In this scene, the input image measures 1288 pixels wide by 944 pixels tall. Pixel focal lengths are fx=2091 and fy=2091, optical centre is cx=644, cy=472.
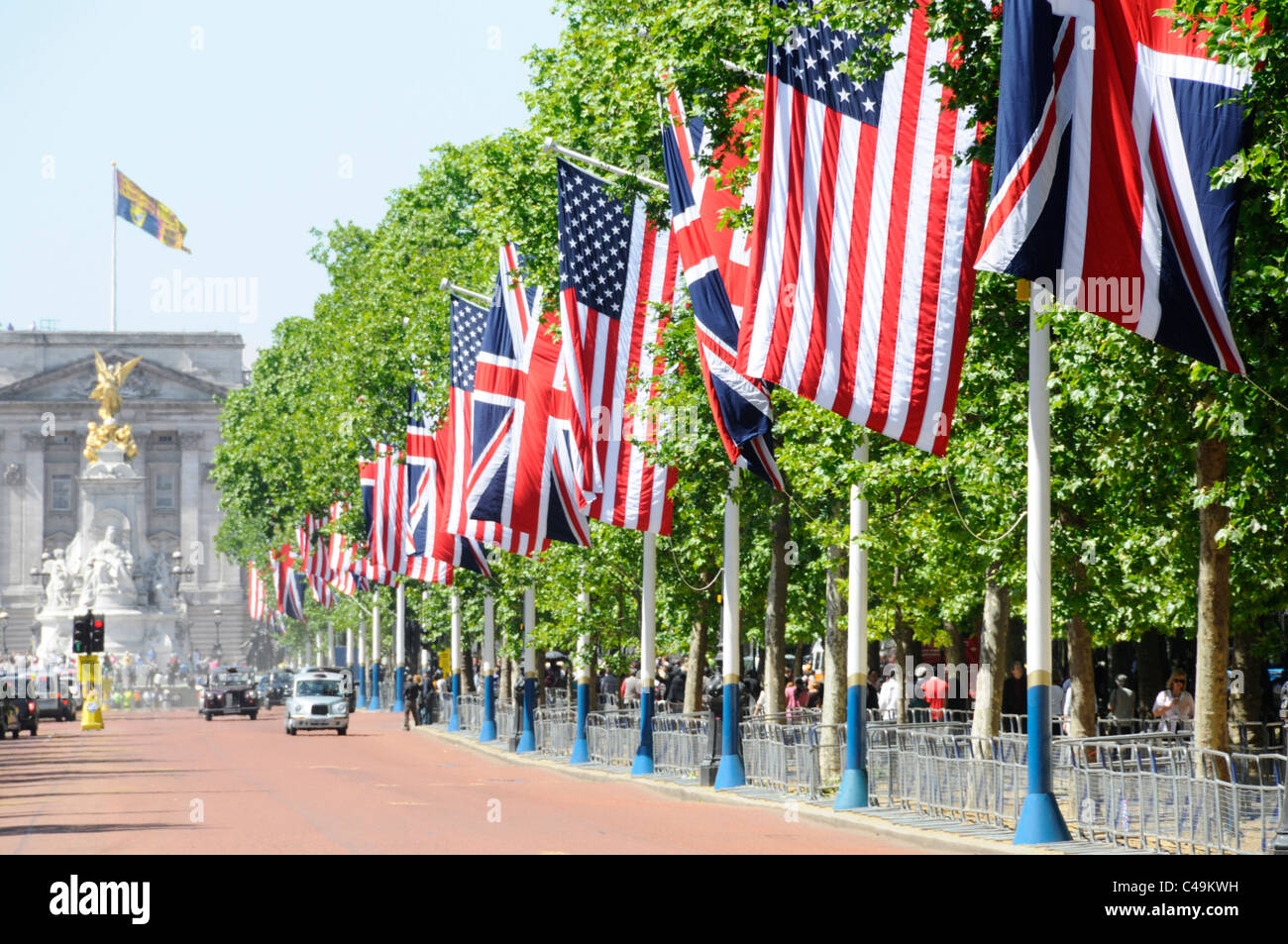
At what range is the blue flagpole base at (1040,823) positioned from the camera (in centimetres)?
1998

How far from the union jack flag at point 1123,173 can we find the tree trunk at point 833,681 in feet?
43.6

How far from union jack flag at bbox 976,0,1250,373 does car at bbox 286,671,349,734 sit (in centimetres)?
4683

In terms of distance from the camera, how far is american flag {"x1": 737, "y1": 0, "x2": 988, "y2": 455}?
1889cm

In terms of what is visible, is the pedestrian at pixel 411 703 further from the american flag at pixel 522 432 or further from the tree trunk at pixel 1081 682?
the tree trunk at pixel 1081 682

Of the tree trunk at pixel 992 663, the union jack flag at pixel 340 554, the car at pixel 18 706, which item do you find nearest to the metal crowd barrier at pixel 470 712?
the union jack flag at pixel 340 554

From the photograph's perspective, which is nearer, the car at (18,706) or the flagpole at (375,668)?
the car at (18,706)

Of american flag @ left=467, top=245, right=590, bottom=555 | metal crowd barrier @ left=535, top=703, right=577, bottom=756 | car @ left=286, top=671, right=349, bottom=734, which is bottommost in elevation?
car @ left=286, top=671, right=349, bottom=734

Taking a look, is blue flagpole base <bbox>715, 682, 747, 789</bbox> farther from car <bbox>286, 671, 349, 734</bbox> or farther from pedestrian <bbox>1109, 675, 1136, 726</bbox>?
car <bbox>286, 671, 349, 734</bbox>

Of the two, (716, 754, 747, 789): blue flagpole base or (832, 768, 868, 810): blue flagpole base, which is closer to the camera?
(832, 768, 868, 810): blue flagpole base

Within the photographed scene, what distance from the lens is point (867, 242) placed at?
19156 mm

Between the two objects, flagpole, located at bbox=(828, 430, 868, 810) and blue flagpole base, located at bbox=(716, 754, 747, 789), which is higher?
flagpole, located at bbox=(828, 430, 868, 810)

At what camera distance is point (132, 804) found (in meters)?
29.6

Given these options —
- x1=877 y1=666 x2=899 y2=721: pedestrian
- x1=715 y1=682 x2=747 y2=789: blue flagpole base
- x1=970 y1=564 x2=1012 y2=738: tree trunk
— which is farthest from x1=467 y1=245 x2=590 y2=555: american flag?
x1=877 y1=666 x2=899 y2=721: pedestrian
